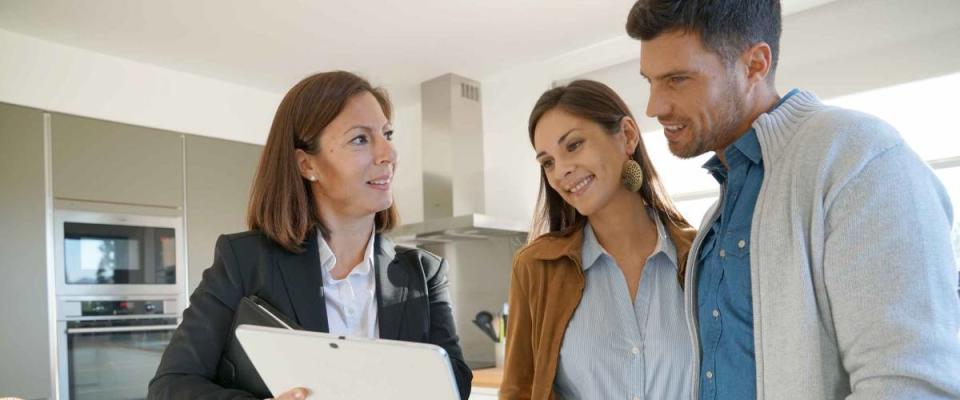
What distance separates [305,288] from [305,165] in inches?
9.5

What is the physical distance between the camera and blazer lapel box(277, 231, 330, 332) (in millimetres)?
1313

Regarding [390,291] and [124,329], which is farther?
[124,329]

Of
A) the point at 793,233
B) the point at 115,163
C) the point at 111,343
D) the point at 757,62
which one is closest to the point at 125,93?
the point at 115,163

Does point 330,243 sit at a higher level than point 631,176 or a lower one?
lower

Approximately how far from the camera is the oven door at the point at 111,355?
11.5 ft

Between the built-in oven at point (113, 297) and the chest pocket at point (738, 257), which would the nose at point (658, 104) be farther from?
the built-in oven at point (113, 297)

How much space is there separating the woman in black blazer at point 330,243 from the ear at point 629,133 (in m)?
0.46

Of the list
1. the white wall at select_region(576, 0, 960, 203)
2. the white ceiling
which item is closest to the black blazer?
the white ceiling

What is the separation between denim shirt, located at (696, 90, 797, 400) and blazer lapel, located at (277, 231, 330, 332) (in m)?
0.62

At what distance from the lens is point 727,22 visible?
3.62ft

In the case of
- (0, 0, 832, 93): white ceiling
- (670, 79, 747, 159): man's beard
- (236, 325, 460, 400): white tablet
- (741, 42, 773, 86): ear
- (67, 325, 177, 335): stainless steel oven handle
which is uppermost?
(0, 0, 832, 93): white ceiling

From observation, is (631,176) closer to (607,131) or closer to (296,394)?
(607,131)

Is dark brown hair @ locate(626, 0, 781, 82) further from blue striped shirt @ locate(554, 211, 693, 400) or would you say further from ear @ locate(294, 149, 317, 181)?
ear @ locate(294, 149, 317, 181)

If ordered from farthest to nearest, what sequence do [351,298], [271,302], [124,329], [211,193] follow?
[211,193]
[124,329]
[351,298]
[271,302]
